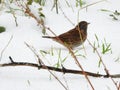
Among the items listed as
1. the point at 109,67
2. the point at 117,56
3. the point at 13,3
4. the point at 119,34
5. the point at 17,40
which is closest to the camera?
the point at 109,67

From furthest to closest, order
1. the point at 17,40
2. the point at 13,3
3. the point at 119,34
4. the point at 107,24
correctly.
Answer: the point at 13,3, the point at 107,24, the point at 119,34, the point at 17,40

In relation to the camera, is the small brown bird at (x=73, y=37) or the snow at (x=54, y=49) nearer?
the snow at (x=54, y=49)

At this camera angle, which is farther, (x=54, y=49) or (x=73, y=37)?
(x=73, y=37)

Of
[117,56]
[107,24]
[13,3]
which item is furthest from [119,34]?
[13,3]

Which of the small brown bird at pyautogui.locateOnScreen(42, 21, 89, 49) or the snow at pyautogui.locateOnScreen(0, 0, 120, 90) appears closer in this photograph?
the snow at pyautogui.locateOnScreen(0, 0, 120, 90)

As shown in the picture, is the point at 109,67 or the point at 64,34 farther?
the point at 64,34

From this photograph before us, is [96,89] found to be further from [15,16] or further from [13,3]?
[13,3]

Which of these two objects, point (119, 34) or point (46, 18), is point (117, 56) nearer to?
point (119, 34)
